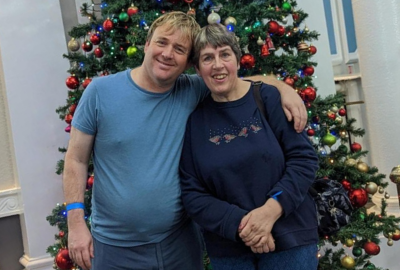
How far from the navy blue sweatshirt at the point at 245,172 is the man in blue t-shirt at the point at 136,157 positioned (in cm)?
8

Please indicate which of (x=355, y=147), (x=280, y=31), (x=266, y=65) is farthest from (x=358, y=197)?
(x=280, y=31)

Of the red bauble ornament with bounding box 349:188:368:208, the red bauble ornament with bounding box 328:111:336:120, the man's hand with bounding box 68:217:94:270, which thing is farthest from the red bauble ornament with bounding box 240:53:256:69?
the man's hand with bounding box 68:217:94:270

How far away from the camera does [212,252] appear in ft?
5.40

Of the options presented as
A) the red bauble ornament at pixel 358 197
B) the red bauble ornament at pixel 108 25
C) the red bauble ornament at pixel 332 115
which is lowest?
the red bauble ornament at pixel 358 197

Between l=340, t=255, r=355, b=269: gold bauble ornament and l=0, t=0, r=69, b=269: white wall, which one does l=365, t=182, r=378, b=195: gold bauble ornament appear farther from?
l=0, t=0, r=69, b=269: white wall

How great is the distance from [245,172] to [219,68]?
403 mm

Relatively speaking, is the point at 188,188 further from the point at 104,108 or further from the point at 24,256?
the point at 24,256

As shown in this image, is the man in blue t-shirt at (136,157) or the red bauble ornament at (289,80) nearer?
the man in blue t-shirt at (136,157)

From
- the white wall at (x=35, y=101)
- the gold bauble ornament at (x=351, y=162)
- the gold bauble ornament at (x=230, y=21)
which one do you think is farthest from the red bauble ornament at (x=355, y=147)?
the white wall at (x=35, y=101)

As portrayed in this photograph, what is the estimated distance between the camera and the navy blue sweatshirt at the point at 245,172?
4.99 feet

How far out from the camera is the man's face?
163cm

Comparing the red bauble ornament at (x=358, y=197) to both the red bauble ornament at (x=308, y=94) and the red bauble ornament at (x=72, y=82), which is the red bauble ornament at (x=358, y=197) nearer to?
the red bauble ornament at (x=308, y=94)

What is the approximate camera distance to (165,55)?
63.9 inches

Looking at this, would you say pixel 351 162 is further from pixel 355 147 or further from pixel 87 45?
pixel 87 45
